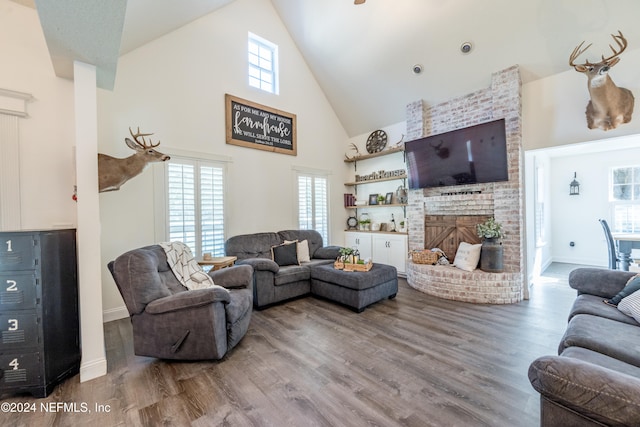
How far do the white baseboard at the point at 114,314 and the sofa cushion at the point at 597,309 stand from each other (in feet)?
16.0

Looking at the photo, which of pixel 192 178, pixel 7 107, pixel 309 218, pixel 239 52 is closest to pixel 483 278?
pixel 309 218

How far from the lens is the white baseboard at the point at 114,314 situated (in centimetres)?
327

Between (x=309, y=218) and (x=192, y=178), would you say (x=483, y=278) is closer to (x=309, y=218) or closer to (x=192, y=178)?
(x=309, y=218)

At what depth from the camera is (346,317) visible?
3.30 m

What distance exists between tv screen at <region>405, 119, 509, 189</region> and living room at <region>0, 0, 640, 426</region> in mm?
487

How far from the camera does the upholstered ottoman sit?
3.43 m

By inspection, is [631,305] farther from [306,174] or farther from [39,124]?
[39,124]

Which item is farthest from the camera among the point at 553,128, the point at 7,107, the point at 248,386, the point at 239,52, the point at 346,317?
the point at 239,52

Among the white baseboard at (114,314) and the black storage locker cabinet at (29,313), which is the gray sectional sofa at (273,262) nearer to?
the white baseboard at (114,314)

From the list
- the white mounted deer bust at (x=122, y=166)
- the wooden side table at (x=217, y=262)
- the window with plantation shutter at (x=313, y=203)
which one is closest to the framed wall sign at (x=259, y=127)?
the window with plantation shutter at (x=313, y=203)

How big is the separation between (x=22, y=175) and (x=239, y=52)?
3507 mm

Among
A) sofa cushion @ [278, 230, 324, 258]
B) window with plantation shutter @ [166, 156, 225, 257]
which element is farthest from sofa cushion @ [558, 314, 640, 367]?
window with plantation shutter @ [166, 156, 225, 257]

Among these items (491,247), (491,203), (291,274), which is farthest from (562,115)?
(291,274)

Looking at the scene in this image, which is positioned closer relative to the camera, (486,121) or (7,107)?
(7,107)
